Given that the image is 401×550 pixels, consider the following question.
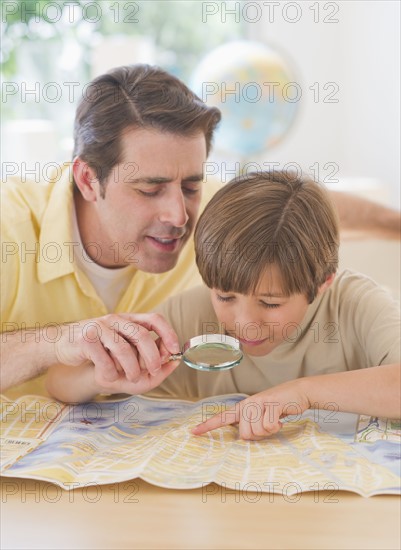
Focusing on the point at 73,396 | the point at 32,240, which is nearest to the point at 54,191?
the point at 32,240

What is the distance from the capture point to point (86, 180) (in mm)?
1796

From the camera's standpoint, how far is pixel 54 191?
1.81 m

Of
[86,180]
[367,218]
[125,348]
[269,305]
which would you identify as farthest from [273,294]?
[367,218]

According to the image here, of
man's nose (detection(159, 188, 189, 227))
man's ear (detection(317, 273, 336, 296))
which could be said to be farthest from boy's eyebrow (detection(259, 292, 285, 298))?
man's nose (detection(159, 188, 189, 227))

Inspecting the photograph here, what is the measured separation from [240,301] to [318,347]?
237 millimetres

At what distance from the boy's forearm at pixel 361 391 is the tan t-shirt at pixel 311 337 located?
17 centimetres

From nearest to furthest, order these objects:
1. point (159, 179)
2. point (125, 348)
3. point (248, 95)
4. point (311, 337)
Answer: point (125, 348)
point (311, 337)
point (159, 179)
point (248, 95)

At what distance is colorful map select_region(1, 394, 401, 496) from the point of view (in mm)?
1039

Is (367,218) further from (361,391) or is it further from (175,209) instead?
(361,391)

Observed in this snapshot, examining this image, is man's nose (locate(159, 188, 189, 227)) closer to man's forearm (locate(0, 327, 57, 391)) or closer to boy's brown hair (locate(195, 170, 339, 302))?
boy's brown hair (locate(195, 170, 339, 302))

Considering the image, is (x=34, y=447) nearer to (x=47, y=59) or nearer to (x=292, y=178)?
(x=292, y=178)

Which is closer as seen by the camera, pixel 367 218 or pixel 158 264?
pixel 158 264

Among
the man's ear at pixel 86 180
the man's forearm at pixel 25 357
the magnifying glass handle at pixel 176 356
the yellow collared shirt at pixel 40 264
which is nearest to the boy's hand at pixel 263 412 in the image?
the magnifying glass handle at pixel 176 356

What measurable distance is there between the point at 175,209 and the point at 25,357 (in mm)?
434
